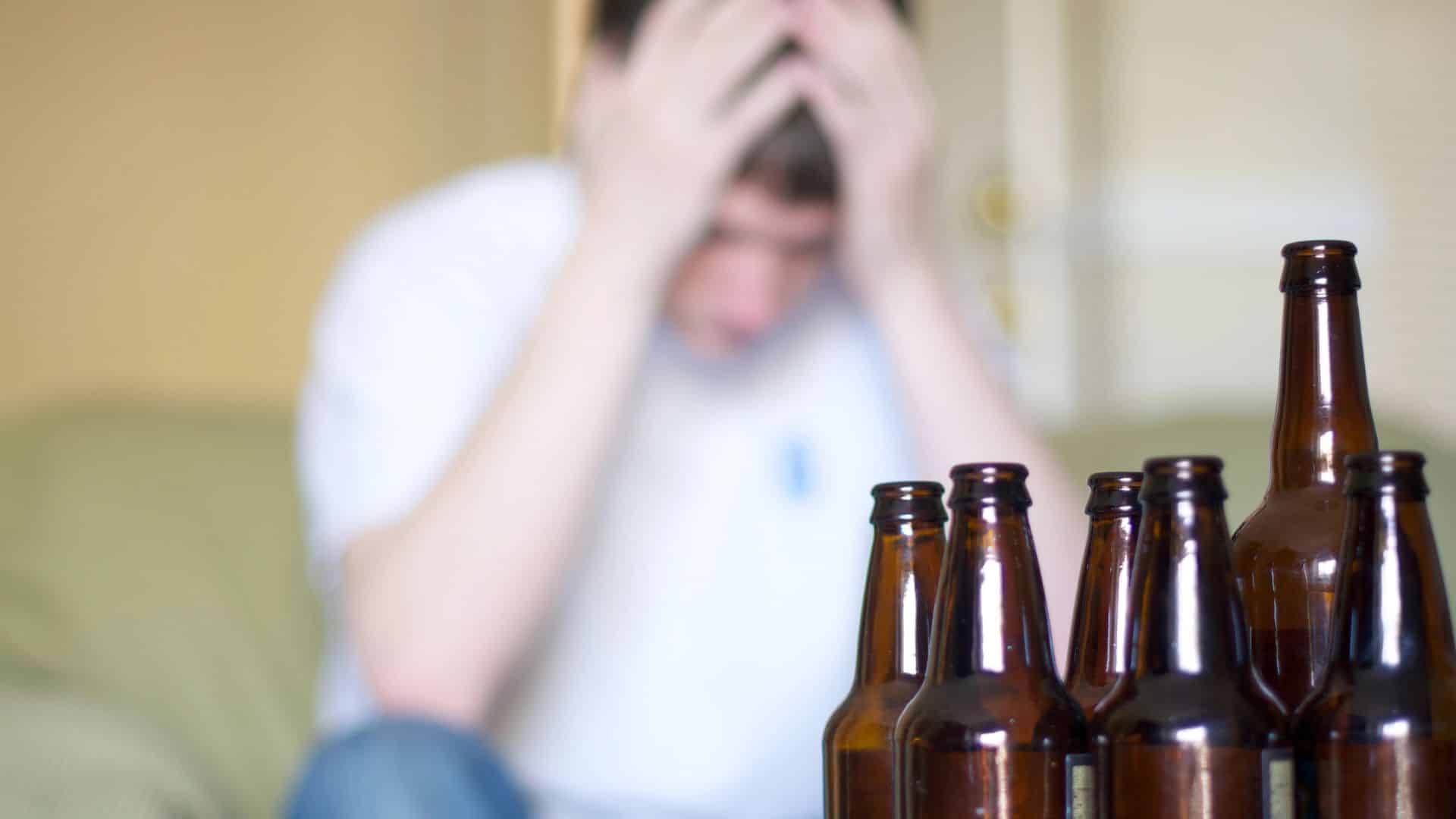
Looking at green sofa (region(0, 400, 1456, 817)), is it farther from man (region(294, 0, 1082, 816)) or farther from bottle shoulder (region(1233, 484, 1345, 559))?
bottle shoulder (region(1233, 484, 1345, 559))

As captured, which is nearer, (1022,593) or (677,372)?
(1022,593)

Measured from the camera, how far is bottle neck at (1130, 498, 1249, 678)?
1.13 feet

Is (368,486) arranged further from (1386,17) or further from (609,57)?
(1386,17)

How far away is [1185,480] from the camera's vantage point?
1.16ft

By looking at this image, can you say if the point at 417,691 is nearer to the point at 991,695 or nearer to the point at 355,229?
the point at 355,229

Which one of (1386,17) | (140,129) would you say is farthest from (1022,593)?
(1386,17)

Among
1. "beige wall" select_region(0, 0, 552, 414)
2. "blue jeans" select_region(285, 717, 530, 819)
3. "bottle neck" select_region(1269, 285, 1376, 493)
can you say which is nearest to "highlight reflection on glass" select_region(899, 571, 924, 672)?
"bottle neck" select_region(1269, 285, 1376, 493)

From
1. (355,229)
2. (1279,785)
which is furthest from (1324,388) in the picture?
(355,229)

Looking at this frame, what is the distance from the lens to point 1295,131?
1.76m

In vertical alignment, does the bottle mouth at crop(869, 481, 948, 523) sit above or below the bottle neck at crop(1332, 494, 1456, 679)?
above

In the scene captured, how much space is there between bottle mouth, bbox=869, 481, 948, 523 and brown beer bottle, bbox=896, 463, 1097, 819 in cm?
3

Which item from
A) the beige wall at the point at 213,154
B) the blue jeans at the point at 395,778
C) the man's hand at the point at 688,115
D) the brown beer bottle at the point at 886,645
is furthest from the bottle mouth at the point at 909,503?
the beige wall at the point at 213,154

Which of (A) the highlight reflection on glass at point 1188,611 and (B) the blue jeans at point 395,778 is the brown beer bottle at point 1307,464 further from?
(B) the blue jeans at point 395,778

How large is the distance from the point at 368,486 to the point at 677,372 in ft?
1.18
